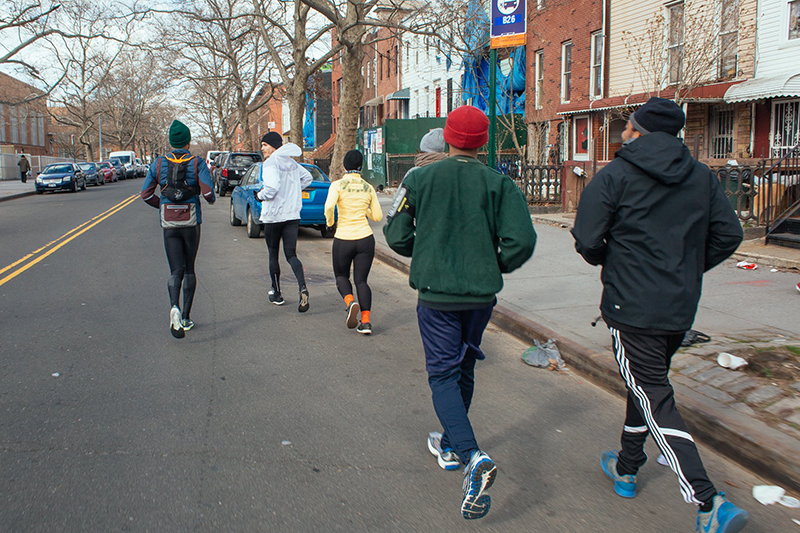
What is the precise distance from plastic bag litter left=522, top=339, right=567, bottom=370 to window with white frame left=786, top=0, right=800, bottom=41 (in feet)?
42.1

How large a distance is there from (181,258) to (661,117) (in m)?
4.76

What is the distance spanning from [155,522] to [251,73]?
163 ft

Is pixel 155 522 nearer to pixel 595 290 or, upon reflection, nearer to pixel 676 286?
pixel 676 286

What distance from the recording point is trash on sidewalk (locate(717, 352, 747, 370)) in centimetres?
492

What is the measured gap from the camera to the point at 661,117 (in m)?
3.10

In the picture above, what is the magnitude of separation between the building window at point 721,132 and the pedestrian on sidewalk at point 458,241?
1568cm

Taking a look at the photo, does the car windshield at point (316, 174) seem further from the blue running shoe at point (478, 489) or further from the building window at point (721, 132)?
the blue running shoe at point (478, 489)

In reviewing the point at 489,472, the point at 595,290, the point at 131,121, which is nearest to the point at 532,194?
the point at 595,290

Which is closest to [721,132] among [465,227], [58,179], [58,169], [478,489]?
[465,227]

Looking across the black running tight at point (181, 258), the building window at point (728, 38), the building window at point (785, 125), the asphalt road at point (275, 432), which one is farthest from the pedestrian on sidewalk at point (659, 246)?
the building window at point (728, 38)

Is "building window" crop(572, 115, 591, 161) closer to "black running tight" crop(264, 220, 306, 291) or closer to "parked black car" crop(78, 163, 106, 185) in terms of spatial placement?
"black running tight" crop(264, 220, 306, 291)

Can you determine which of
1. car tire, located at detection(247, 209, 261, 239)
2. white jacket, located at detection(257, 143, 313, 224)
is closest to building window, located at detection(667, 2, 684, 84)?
car tire, located at detection(247, 209, 261, 239)

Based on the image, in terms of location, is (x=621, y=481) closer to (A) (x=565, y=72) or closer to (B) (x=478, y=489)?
(B) (x=478, y=489)

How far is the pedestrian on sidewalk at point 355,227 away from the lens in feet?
21.7
